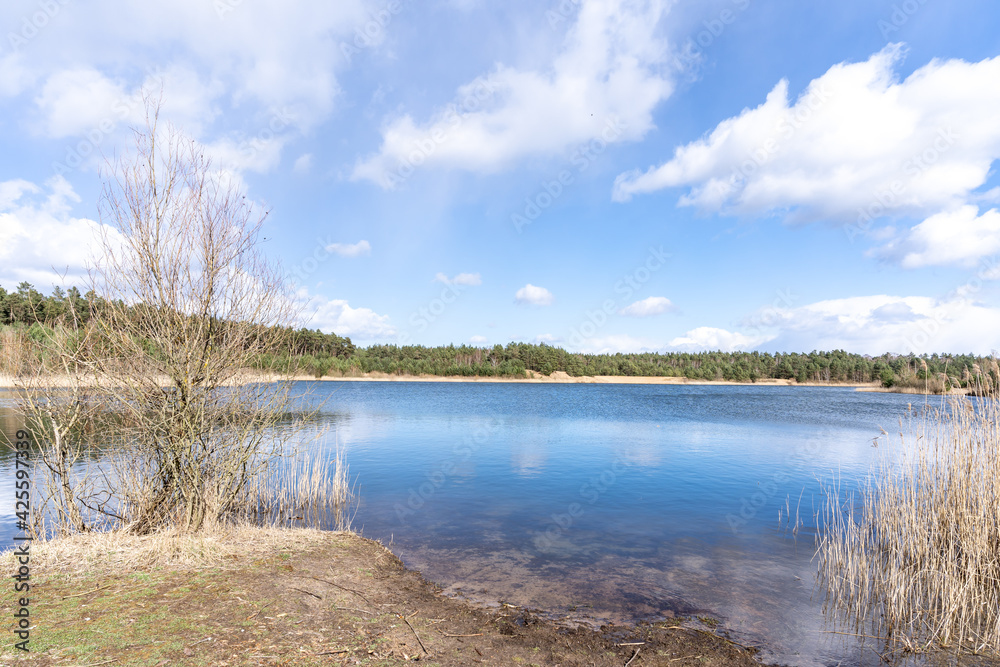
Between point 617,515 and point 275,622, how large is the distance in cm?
1072

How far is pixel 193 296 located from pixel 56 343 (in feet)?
8.10

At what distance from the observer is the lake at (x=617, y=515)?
28.6 ft

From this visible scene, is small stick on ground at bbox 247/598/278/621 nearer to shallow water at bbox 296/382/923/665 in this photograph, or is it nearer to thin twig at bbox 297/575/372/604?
thin twig at bbox 297/575/372/604

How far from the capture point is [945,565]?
26.3ft

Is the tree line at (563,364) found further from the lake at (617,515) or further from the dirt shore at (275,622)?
the dirt shore at (275,622)

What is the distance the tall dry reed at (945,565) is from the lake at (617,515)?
2.44ft

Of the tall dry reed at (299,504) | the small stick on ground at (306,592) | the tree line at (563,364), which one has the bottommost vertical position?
the tall dry reed at (299,504)

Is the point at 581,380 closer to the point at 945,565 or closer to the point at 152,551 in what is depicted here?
the point at 945,565

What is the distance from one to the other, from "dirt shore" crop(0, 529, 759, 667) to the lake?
0.96m

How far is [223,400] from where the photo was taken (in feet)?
32.1
